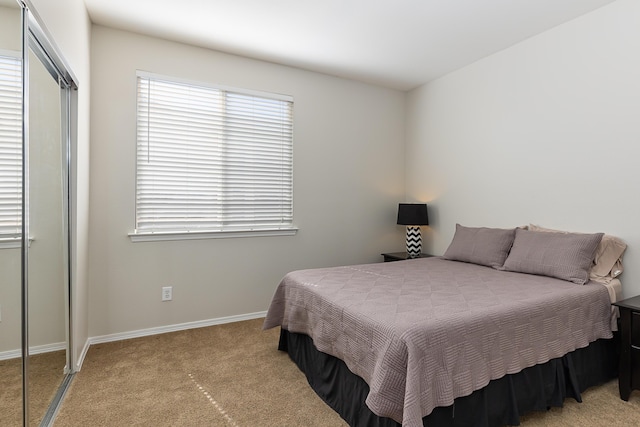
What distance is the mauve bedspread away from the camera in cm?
150

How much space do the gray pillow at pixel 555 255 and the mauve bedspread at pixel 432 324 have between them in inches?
3.4

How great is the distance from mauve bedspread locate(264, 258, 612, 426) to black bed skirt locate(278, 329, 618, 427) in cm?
9

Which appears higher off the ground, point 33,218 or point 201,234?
point 33,218

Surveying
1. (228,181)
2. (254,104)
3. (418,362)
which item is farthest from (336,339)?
(254,104)

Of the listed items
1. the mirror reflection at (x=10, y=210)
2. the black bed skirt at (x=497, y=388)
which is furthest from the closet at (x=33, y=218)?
the black bed skirt at (x=497, y=388)

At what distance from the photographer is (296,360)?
252 centimetres

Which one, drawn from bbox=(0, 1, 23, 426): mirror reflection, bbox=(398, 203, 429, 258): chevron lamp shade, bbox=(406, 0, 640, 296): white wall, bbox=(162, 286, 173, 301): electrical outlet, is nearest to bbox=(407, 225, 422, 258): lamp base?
bbox=(398, 203, 429, 258): chevron lamp shade

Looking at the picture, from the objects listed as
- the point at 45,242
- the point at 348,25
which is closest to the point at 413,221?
the point at 348,25

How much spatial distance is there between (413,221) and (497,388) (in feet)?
7.45

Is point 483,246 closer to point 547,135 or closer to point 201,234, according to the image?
point 547,135

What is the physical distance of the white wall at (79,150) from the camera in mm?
2043

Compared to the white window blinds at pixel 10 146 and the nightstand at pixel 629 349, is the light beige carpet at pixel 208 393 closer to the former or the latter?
the nightstand at pixel 629 349

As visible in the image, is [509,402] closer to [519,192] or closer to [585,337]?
[585,337]

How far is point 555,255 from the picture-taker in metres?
2.51
